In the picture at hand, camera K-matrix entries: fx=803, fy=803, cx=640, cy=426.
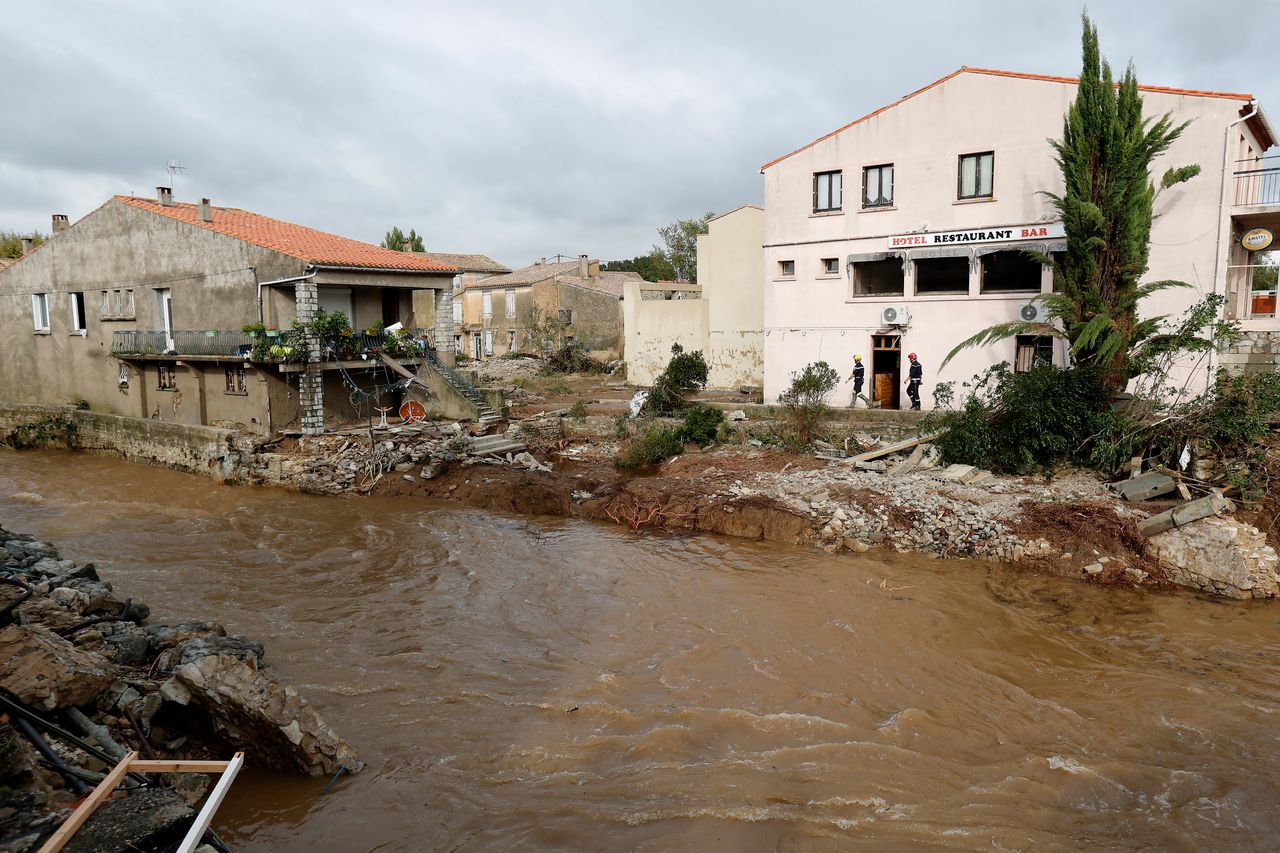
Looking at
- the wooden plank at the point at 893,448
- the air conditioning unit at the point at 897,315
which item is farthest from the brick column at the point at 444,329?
the air conditioning unit at the point at 897,315

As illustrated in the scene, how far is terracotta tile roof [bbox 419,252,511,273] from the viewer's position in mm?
54469

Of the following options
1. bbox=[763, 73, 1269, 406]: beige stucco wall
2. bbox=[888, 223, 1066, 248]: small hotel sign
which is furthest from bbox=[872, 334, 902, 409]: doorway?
bbox=[888, 223, 1066, 248]: small hotel sign

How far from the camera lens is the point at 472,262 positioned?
5559 centimetres

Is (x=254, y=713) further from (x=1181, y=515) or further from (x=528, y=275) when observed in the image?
(x=528, y=275)

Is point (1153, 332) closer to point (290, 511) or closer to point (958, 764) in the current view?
point (958, 764)

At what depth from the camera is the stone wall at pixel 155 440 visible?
23297 mm

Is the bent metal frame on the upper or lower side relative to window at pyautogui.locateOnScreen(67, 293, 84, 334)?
lower

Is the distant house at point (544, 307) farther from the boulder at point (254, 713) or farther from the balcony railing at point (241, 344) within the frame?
the boulder at point (254, 713)

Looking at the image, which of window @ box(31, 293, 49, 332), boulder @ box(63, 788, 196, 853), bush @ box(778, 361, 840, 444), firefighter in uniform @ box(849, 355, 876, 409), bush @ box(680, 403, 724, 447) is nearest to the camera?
boulder @ box(63, 788, 196, 853)

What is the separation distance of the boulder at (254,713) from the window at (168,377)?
843 inches

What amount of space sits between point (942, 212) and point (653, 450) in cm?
1038

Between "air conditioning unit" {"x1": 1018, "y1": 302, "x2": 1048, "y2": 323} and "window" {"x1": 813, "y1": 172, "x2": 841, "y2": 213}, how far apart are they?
6217 millimetres

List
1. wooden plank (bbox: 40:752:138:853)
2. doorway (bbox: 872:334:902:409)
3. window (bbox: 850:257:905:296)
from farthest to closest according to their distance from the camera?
window (bbox: 850:257:905:296) → doorway (bbox: 872:334:902:409) → wooden plank (bbox: 40:752:138:853)

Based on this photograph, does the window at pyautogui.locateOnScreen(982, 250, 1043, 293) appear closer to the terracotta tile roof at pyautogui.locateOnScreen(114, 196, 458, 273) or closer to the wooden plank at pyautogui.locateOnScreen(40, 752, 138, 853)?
the terracotta tile roof at pyautogui.locateOnScreen(114, 196, 458, 273)
